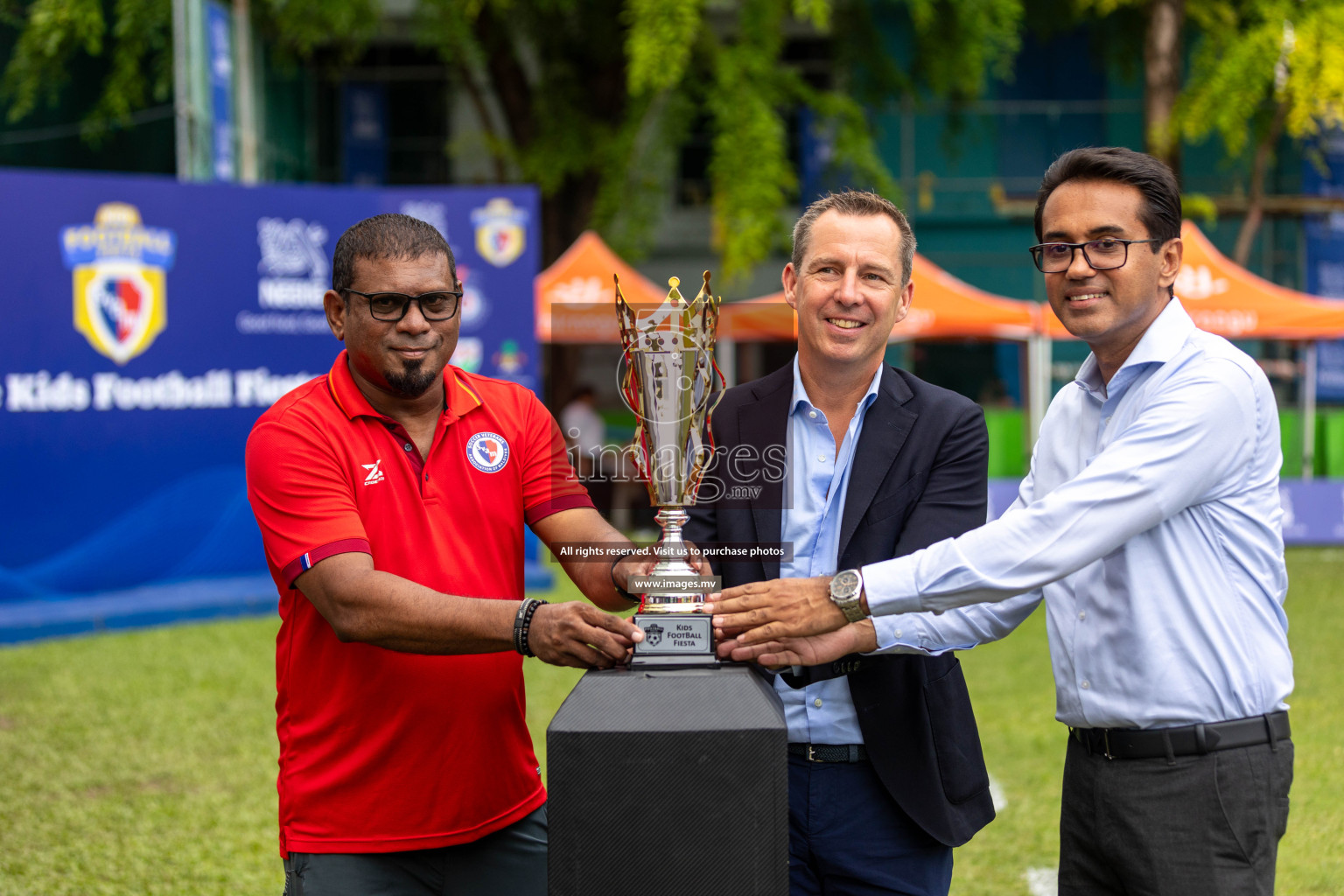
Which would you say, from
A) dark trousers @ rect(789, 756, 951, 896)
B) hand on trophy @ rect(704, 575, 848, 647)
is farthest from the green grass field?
hand on trophy @ rect(704, 575, 848, 647)

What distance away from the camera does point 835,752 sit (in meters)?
2.37

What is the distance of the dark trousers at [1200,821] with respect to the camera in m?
2.20

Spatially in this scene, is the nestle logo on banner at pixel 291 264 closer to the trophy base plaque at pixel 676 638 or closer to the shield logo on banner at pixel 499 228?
the shield logo on banner at pixel 499 228

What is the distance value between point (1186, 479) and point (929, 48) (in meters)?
14.3

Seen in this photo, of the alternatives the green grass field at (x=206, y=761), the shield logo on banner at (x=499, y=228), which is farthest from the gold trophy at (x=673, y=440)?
the shield logo on banner at (x=499, y=228)

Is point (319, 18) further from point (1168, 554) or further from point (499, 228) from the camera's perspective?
point (1168, 554)

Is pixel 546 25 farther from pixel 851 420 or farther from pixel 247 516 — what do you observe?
pixel 851 420

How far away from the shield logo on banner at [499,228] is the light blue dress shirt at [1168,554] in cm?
855

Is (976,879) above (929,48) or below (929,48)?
below

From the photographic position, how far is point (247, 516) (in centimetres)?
980

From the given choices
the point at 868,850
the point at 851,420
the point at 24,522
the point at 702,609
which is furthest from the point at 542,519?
the point at 24,522

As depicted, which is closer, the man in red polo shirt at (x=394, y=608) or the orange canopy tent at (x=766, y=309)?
the man in red polo shirt at (x=394, y=608)

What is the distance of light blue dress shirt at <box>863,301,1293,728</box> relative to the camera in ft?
7.22

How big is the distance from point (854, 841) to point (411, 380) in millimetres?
1217
